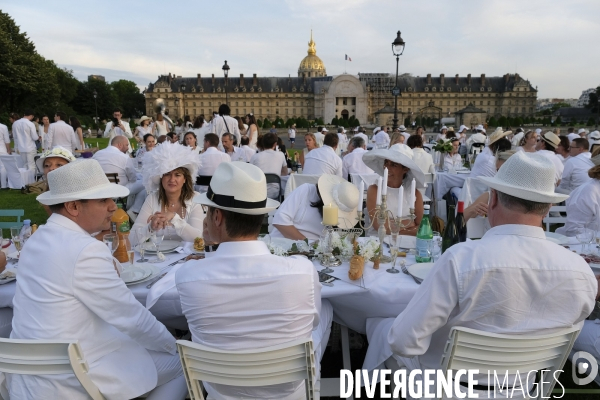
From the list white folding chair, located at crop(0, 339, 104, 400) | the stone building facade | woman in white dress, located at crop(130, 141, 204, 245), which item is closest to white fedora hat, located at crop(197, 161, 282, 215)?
white folding chair, located at crop(0, 339, 104, 400)

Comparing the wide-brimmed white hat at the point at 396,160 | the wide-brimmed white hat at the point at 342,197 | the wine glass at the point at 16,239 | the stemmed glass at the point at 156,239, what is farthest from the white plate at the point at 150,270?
the wide-brimmed white hat at the point at 396,160

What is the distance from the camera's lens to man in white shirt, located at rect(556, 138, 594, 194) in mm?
7243

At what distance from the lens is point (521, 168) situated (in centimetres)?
195

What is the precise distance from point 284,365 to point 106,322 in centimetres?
104

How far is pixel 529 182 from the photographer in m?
1.92

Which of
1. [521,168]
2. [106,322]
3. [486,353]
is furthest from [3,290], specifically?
[521,168]

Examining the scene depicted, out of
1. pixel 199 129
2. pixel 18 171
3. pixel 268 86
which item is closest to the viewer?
pixel 18 171

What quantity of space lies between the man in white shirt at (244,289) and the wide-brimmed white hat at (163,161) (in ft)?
6.80

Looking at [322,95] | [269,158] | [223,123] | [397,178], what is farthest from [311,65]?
[397,178]

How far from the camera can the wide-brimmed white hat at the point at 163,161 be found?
3.99 meters

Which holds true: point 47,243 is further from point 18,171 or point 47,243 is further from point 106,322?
point 18,171

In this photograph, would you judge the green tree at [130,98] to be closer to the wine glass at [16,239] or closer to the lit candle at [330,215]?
the wine glass at [16,239]

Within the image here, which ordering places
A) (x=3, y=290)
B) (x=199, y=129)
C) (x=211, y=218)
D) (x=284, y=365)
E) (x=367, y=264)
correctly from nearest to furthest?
(x=284, y=365)
(x=211, y=218)
(x=3, y=290)
(x=367, y=264)
(x=199, y=129)

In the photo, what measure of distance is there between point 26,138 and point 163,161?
392 inches
